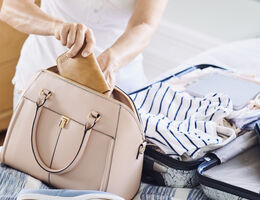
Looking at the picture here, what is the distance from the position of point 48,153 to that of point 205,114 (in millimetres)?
351

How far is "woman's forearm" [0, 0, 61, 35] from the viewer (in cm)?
118

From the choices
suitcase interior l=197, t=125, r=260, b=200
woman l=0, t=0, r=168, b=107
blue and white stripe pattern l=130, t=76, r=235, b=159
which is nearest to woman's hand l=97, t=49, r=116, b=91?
woman l=0, t=0, r=168, b=107

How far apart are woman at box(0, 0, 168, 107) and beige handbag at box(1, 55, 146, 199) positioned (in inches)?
3.8

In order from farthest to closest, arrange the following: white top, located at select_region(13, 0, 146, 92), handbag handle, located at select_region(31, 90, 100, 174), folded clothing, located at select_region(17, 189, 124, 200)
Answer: white top, located at select_region(13, 0, 146, 92) < handbag handle, located at select_region(31, 90, 100, 174) < folded clothing, located at select_region(17, 189, 124, 200)

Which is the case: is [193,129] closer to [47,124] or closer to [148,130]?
[148,130]

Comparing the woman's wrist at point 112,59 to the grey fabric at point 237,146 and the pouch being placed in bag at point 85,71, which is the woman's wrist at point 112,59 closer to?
the pouch being placed in bag at point 85,71

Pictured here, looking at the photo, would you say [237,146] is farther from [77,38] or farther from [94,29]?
[94,29]

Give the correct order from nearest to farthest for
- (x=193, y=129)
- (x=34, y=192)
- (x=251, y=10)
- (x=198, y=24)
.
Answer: (x=34, y=192), (x=193, y=129), (x=251, y=10), (x=198, y=24)

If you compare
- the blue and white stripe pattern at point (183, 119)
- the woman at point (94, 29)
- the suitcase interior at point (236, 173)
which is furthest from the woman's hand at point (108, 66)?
the suitcase interior at point (236, 173)

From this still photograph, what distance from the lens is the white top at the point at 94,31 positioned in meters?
1.44

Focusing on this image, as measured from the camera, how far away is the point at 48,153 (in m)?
1.03

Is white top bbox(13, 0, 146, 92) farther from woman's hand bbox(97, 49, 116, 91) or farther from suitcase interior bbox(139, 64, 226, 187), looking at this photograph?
suitcase interior bbox(139, 64, 226, 187)

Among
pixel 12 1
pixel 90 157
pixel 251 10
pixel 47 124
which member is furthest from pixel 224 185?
pixel 251 10

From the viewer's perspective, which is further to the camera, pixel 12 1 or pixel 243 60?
pixel 243 60
